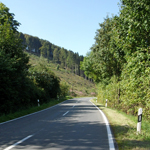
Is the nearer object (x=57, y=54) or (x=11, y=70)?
(x=11, y=70)

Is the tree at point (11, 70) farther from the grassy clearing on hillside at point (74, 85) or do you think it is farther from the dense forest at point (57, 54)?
the dense forest at point (57, 54)

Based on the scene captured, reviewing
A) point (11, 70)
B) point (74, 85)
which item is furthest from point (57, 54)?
point (11, 70)

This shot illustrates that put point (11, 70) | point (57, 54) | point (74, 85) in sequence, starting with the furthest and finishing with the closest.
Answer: point (57, 54)
point (74, 85)
point (11, 70)

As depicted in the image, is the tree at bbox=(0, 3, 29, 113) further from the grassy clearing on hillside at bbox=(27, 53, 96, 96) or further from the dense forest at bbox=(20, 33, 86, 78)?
the dense forest at bbox=(20, 33, 86, 78)

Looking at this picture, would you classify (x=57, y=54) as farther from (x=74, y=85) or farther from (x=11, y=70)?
(x=11, y=70)

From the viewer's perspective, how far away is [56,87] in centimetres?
3719

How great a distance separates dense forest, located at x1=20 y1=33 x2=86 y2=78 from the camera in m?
108

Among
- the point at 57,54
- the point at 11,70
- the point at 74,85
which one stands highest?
the point at 57,54

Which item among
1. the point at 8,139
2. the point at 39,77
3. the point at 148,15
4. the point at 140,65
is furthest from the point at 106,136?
the point at 39,77

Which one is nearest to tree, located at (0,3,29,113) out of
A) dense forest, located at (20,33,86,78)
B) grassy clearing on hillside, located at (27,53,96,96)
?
grassy clearing on hillside, located at (27,53,96,96)

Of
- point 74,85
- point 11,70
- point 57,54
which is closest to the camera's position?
point 11,70

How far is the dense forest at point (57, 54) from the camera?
10764 cm

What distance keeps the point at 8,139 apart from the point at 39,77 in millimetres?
23548

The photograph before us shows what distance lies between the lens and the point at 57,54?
12656cm
